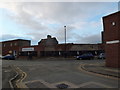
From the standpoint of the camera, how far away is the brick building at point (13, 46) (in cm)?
5217

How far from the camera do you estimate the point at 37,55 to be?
147 feet

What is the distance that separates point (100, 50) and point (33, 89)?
37313mm

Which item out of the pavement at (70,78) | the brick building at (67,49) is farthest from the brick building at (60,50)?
the pavement at (70,78)

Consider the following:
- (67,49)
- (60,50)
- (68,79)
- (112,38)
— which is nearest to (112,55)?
(112,38)

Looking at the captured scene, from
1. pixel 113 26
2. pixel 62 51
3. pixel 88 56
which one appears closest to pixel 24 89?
pixel 113 26

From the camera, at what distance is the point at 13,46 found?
2167 inches

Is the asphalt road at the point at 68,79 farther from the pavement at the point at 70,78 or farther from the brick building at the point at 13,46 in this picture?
the brick building at the point at 13,46

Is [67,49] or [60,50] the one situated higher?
[67,49]

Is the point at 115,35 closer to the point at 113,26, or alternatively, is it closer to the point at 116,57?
the point at 113,26

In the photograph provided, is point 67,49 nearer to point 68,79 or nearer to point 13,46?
point 13,46

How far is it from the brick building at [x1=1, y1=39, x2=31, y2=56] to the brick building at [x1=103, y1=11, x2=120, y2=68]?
123 feet

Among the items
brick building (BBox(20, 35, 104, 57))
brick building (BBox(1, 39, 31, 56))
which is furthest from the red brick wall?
brick building (BBox(1, 39, 31, 56))

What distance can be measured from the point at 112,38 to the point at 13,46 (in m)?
44.2

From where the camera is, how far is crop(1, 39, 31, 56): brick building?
5217 cm
